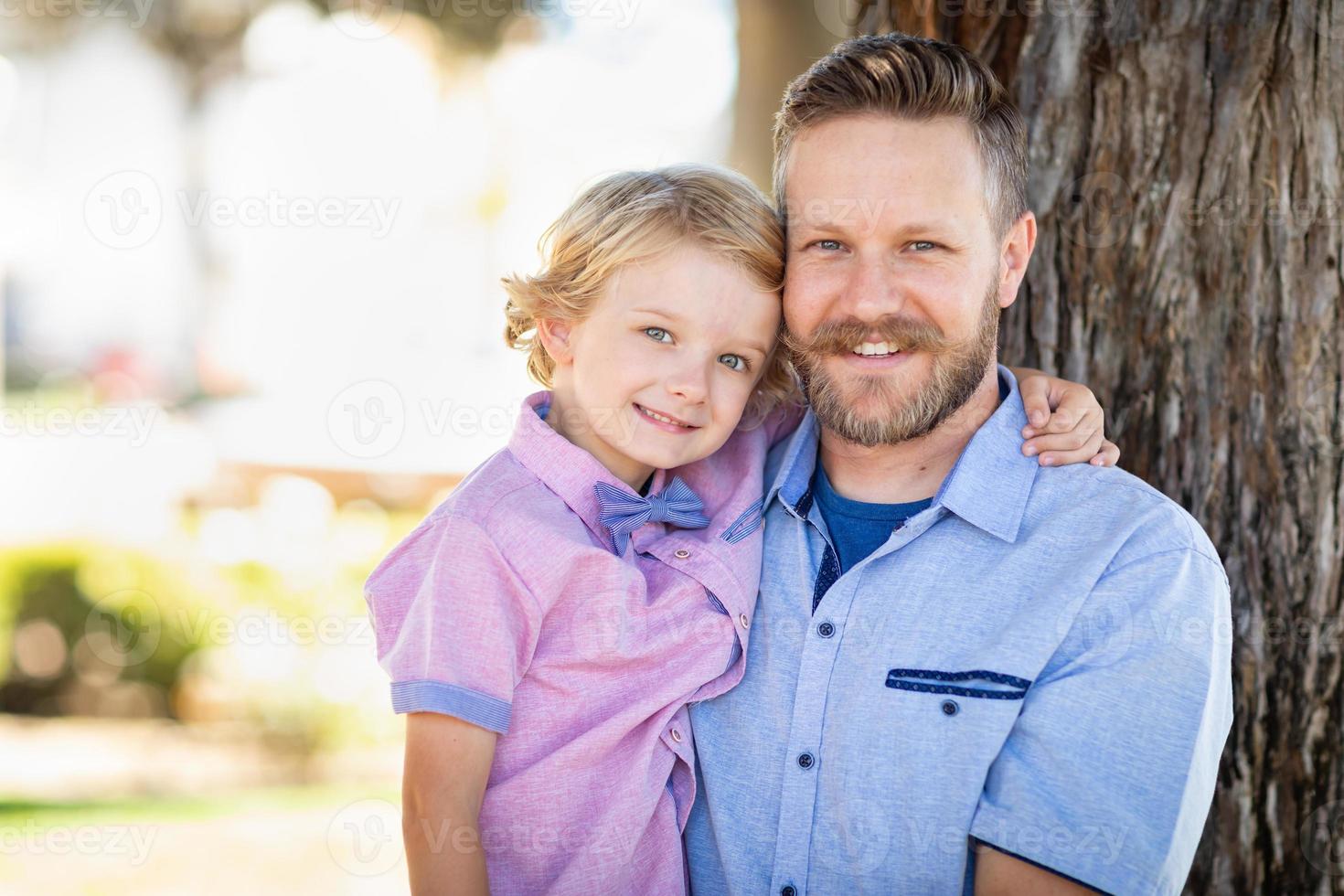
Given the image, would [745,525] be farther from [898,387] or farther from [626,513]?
[898,387]

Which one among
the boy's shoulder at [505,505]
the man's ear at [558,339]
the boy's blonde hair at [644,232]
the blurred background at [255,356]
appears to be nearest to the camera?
the boy's shoulder at [505,505]

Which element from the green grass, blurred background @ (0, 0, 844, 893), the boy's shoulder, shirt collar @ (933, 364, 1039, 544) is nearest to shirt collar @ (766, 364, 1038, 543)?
shirt collar @ (933, 364, 1039, 544)

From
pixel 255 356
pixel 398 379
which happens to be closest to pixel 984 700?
pixel 398 379

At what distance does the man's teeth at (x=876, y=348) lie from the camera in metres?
2.27

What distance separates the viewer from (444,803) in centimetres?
192

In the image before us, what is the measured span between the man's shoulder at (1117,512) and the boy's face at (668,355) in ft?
2.03

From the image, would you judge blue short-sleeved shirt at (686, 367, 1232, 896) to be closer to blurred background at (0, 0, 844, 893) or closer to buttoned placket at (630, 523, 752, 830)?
buttoned placket at (630, 523, 752, 830)

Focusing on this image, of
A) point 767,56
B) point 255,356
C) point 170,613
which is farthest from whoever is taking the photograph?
point 255,356

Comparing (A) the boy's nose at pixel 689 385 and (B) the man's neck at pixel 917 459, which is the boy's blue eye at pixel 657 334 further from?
(B) the man's neck at pixel 917 459

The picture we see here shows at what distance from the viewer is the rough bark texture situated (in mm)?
2459

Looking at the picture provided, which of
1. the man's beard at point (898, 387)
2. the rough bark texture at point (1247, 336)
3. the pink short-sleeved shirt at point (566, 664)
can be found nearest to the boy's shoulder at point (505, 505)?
the pink short-sleeved shirt at point (566, 664)

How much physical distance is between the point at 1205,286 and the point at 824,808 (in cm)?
139

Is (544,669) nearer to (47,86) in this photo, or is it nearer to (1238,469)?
(1238,469)

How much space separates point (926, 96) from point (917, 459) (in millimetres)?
692
